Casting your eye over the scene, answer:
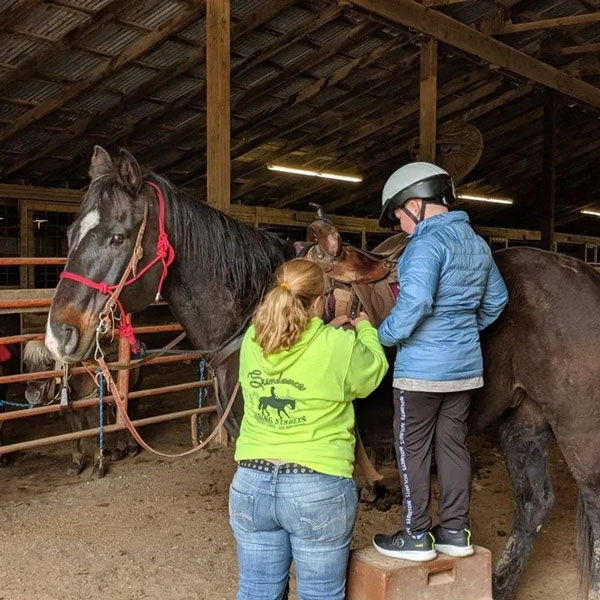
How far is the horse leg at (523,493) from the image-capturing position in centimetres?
280

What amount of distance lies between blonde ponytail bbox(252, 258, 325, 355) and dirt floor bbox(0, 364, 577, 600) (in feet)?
5.63

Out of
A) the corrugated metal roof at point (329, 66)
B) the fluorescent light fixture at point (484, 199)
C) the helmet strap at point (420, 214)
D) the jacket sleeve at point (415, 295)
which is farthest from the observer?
the fluorescent light fixture at point (484, 199)

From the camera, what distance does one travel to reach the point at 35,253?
380 inches

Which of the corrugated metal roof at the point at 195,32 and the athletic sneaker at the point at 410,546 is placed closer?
the athletic sneaker at the point at 410,546

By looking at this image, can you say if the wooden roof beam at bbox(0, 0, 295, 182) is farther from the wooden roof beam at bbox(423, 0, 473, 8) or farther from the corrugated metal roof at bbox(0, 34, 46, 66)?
the corrugated metal roof at bbox(0, 34, 46, 66)

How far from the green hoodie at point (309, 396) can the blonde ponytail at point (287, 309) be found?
4 cm

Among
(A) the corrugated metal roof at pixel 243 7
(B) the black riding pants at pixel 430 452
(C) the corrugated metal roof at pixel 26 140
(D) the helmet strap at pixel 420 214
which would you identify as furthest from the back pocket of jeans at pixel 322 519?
(C) the corrugated metal roof at pixel 26 140

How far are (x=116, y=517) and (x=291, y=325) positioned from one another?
2.71 metres

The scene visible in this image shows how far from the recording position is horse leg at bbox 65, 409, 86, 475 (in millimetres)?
4730

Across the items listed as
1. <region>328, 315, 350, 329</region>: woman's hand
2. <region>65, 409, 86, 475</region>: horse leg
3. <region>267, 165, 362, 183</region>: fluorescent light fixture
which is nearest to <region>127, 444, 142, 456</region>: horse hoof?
<region>65, 409, 86, 475</region>: horse leg

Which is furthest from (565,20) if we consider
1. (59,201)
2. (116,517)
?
(59,201)

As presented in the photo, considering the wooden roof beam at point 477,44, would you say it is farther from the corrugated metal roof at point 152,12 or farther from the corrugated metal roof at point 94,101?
the corrugated metal roof at point 94,101

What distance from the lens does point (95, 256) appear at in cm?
234

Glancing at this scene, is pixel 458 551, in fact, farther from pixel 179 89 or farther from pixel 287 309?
pixel 179 89
